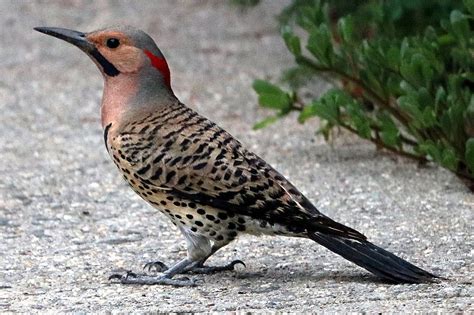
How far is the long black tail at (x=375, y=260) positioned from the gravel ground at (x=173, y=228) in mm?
55

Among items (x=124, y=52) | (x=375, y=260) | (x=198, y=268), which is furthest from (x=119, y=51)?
(x=375, y=260)

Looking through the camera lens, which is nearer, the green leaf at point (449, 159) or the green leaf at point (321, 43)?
the green leaf at point (449, 159)

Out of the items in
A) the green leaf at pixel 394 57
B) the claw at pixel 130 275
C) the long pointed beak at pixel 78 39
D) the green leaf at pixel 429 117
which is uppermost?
the long pointed beak at pixel 78 39

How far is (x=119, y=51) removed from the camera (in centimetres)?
566

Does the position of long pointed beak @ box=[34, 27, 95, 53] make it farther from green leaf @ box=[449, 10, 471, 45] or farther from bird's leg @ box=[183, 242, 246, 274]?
green leaf @ box=[449, 10, 471, 45]

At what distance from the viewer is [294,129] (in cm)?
858

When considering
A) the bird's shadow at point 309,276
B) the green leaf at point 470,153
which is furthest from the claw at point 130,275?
the green leaf at point 470,153

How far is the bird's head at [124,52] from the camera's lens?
222 inches

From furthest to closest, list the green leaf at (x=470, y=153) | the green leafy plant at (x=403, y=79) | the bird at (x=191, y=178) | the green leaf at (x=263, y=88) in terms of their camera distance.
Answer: the green leaf at (x=263, y=88), the green leafy plant at (x=403, y=79), the green leaf at (x=470, y=153), the bird at (x=191, y=178)

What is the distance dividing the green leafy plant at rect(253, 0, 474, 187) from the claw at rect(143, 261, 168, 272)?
5.82ft

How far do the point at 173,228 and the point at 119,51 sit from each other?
1.25 meters

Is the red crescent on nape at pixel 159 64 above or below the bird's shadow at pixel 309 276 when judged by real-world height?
above

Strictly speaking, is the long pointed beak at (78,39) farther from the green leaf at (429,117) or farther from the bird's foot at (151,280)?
the green leaf at (429,117)

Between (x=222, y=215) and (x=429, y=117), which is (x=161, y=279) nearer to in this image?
(x=222, y=215)
